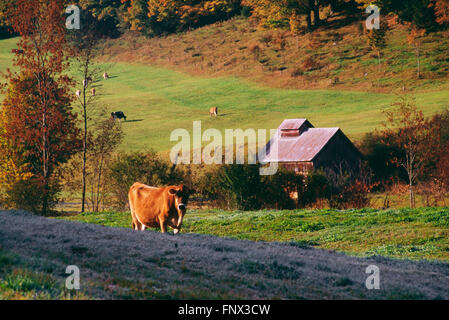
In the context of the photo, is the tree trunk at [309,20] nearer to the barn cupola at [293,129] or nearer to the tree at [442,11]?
the tree at [442,11]

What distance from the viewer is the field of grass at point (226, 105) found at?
79.7 m

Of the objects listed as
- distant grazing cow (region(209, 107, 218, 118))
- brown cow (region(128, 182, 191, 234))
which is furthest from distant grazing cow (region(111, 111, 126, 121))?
brown cow (region(128, 182, 191, 234))

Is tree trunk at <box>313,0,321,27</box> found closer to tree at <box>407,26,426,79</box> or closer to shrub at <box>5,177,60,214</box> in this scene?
tree at <box>407,26,426,79</box>

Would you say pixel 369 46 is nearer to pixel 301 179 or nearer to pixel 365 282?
pixel 301 179

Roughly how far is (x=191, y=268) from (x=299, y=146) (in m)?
51.9

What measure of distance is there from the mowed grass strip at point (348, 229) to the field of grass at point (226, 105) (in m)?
39.0

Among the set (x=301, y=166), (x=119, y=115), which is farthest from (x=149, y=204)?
(x=119, y=115)

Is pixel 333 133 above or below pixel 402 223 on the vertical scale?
above

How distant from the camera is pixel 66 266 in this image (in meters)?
11.3

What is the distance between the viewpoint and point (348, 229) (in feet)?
90.6

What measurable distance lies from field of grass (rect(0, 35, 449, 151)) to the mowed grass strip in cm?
3904

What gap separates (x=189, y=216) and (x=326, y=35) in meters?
94.0

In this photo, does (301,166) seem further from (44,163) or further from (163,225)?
(163,225)

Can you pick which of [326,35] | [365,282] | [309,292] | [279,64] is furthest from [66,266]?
[326,35]
